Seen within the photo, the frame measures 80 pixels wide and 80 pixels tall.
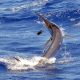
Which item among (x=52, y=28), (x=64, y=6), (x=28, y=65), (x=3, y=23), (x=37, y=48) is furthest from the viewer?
(x=64, y=6)

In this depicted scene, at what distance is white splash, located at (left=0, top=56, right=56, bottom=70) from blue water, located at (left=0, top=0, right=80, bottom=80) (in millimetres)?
242

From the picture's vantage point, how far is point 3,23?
2386cm

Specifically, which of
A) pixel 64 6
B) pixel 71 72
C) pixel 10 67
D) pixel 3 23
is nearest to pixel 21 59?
pixel 10 67

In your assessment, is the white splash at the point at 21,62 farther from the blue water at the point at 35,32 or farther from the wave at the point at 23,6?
the wave at the point at 23,6

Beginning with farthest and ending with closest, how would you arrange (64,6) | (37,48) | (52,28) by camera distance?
(64,6) < (37,48) < (52,28)

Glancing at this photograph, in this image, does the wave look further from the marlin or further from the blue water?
the marlin

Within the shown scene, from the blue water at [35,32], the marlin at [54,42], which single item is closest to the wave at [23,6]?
the blue water at [35,32]

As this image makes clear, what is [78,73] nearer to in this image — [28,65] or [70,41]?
[28,65]

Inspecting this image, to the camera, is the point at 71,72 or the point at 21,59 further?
the point at 21,59

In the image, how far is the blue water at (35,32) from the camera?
1535 centimetres

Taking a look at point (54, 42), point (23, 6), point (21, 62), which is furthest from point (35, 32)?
point (23, 6)

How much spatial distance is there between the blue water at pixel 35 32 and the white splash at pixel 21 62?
24 centimetres

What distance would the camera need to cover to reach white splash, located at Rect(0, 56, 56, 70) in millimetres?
15846

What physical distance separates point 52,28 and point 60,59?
2176mm
